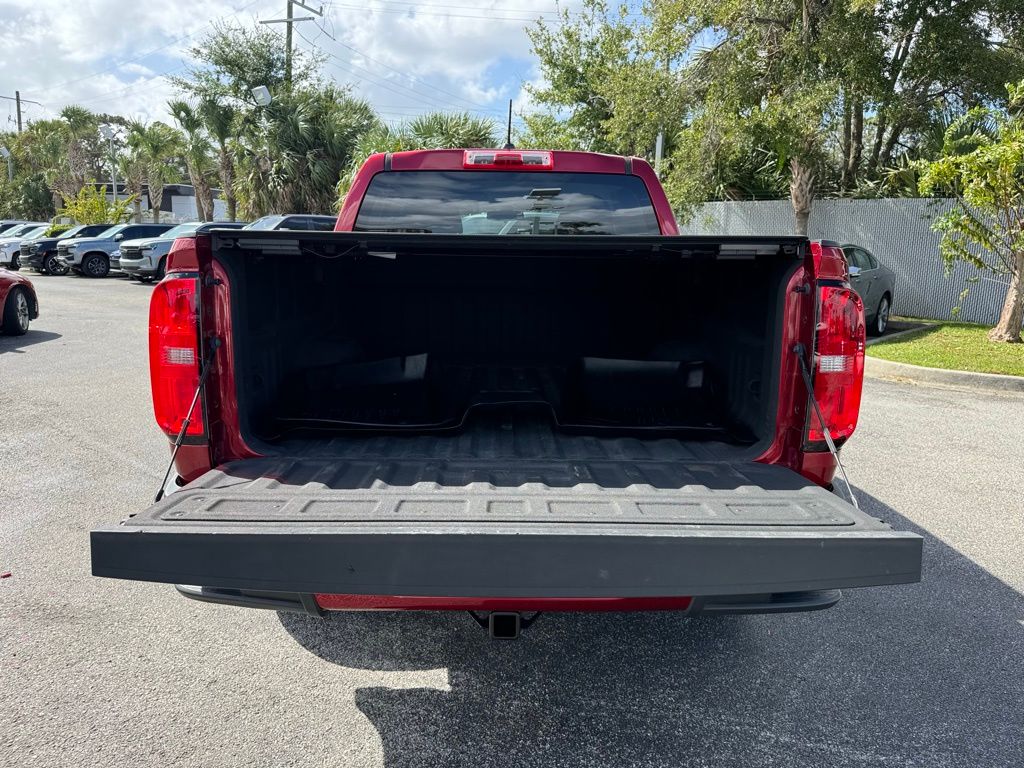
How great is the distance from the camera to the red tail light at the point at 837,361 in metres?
2.68

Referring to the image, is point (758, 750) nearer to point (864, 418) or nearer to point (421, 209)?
point (421, 209)

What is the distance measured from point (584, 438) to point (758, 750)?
1.30 meters

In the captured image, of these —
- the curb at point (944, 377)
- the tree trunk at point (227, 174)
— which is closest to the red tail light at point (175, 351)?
the curb at point (944, 377)

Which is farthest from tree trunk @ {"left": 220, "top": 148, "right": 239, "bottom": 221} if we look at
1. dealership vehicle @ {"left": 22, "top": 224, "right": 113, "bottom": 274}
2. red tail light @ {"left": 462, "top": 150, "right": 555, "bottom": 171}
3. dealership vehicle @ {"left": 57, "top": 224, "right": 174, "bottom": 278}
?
red tail light @ {"left": 462, "top": 150, "right": 555, "bottom": 171}

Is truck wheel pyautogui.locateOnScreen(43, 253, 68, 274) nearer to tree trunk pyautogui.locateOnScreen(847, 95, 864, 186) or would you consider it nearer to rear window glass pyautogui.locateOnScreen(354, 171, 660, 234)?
tree trunk pyautogui.locateOnScreen(847, 95, 864, 186)

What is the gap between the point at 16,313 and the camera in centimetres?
1168

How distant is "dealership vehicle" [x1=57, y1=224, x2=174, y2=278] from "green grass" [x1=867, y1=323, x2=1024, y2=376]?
23012mm

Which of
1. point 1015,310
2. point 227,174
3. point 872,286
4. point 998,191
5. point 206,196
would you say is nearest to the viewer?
point 998,191

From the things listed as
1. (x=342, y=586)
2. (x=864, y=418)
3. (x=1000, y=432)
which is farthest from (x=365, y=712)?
(x=1000, y=432)

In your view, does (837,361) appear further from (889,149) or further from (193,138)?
(193,138)

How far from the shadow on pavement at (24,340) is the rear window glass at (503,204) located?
8.99m

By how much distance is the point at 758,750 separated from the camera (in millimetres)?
2584

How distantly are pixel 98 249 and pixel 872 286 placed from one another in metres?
23.3

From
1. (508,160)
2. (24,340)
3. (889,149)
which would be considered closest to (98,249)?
(24,340)
